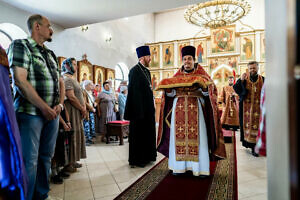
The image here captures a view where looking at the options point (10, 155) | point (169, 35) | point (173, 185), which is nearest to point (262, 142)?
point (10, 155)

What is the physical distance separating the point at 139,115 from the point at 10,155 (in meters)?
2.28

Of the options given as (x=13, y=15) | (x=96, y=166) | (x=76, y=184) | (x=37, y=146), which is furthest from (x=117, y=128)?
(x=13, y=15)

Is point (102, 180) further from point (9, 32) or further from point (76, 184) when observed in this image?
point (9, 32)

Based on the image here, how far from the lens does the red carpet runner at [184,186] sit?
2268mm

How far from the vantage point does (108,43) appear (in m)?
10.8

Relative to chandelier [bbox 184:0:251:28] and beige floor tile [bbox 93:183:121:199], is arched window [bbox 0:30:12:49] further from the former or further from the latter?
chandelier [bbox 184:0:251:28]

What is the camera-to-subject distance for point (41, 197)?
2.11 metres

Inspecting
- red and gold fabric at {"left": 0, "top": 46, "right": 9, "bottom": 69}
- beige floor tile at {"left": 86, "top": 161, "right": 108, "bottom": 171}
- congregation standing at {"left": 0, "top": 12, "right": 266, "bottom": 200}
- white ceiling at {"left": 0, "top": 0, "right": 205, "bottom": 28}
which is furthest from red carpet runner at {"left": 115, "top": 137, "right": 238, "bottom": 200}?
white ceiling at {"left": 0, "top": 0, "right": 205, "bottom": 28}

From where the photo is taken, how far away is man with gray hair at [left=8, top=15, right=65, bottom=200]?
1.79m

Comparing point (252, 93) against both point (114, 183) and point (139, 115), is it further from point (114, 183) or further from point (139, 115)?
point (114, 183)

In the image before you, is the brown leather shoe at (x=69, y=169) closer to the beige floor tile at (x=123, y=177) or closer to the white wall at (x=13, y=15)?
the beige floor tile at (x=123, y=177)

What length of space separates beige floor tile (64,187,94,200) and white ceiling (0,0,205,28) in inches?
184

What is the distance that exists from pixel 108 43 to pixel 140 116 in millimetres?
8365

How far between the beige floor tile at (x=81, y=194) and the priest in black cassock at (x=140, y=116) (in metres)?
1.09
